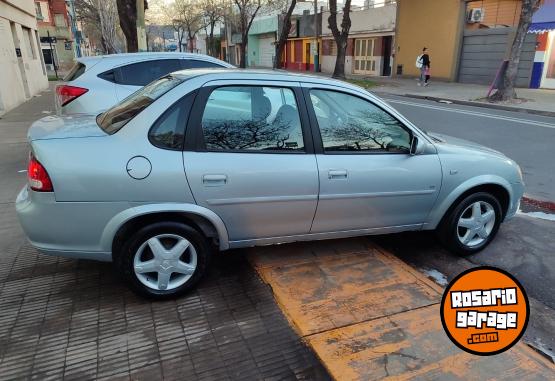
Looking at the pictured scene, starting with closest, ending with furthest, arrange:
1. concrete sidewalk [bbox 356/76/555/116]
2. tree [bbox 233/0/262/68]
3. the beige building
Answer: the beige building
concrete sidewalk [bbox 356/76/555/116]
tree [bbox 233/0/262/68]

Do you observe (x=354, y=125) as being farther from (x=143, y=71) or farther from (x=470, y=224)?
(x=143, y=71)

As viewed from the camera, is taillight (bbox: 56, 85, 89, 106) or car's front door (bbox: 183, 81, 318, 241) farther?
taillight (bbox: 56, 85, 89, 106)

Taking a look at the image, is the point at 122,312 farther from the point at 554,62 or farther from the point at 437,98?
the point at 554,62

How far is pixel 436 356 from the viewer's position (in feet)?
8.95

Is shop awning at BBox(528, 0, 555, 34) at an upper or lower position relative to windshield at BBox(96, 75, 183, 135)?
upper

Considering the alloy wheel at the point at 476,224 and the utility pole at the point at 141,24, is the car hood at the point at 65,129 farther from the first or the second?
the utility pole at the point at 141,24

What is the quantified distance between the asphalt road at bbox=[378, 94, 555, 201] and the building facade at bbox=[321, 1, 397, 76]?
577 inches

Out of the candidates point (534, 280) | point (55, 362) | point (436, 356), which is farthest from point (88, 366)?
point (534, 280)

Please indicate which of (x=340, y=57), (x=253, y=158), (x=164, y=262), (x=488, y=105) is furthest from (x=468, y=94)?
(x=164, y=262)

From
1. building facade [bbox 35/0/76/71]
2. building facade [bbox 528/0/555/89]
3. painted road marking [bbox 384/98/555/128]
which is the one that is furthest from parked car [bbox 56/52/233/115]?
building facade [bbox 35/0/76/71]

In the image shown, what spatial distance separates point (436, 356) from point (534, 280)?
60.8 inches

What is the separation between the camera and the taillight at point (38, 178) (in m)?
2.90

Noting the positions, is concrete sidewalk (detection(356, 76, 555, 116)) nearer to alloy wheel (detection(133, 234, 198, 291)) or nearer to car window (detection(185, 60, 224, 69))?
car window (detection(185, 60, 224, 69))

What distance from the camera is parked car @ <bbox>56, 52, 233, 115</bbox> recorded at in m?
6.34
